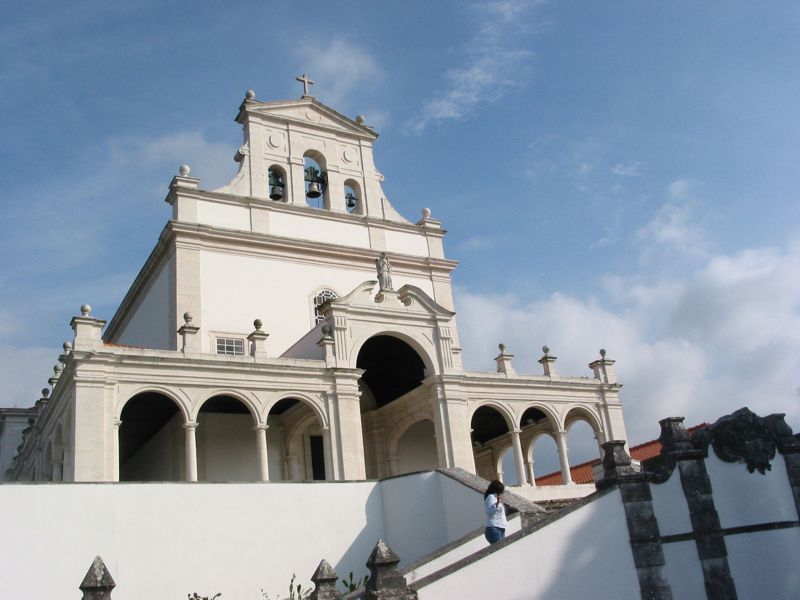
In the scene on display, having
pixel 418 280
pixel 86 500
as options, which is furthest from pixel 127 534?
pixel 418 280

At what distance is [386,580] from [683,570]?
5281 mm

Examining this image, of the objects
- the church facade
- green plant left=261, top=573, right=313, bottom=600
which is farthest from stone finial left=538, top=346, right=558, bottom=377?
green plant left=261, top=573, right=313, bottom=600

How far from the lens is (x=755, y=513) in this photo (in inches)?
Answer: 541

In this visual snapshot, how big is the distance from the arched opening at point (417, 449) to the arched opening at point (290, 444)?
2.90 metres

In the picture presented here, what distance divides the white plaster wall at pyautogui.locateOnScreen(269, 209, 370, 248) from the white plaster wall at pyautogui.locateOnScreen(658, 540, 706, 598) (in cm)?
1686

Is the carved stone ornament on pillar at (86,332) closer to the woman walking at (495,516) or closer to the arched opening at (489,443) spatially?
the woman walking at (495,516)

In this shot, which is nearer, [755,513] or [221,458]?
[755,513]

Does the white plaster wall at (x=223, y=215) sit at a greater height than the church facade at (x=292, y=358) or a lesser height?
greater

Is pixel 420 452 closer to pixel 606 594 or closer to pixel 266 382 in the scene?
pixel 266 382

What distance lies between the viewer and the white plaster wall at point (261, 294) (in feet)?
80.9

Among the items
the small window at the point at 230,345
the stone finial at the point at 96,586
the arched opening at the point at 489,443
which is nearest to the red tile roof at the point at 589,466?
the arched opening at the point at 489,443

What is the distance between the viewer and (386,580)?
34.7 ft

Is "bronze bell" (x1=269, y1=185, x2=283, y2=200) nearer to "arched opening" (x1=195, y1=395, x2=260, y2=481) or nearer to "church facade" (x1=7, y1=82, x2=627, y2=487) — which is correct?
"church facade" (x1=7, y1=82, x2=627, y2=487)

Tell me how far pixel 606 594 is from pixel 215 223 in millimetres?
17617
